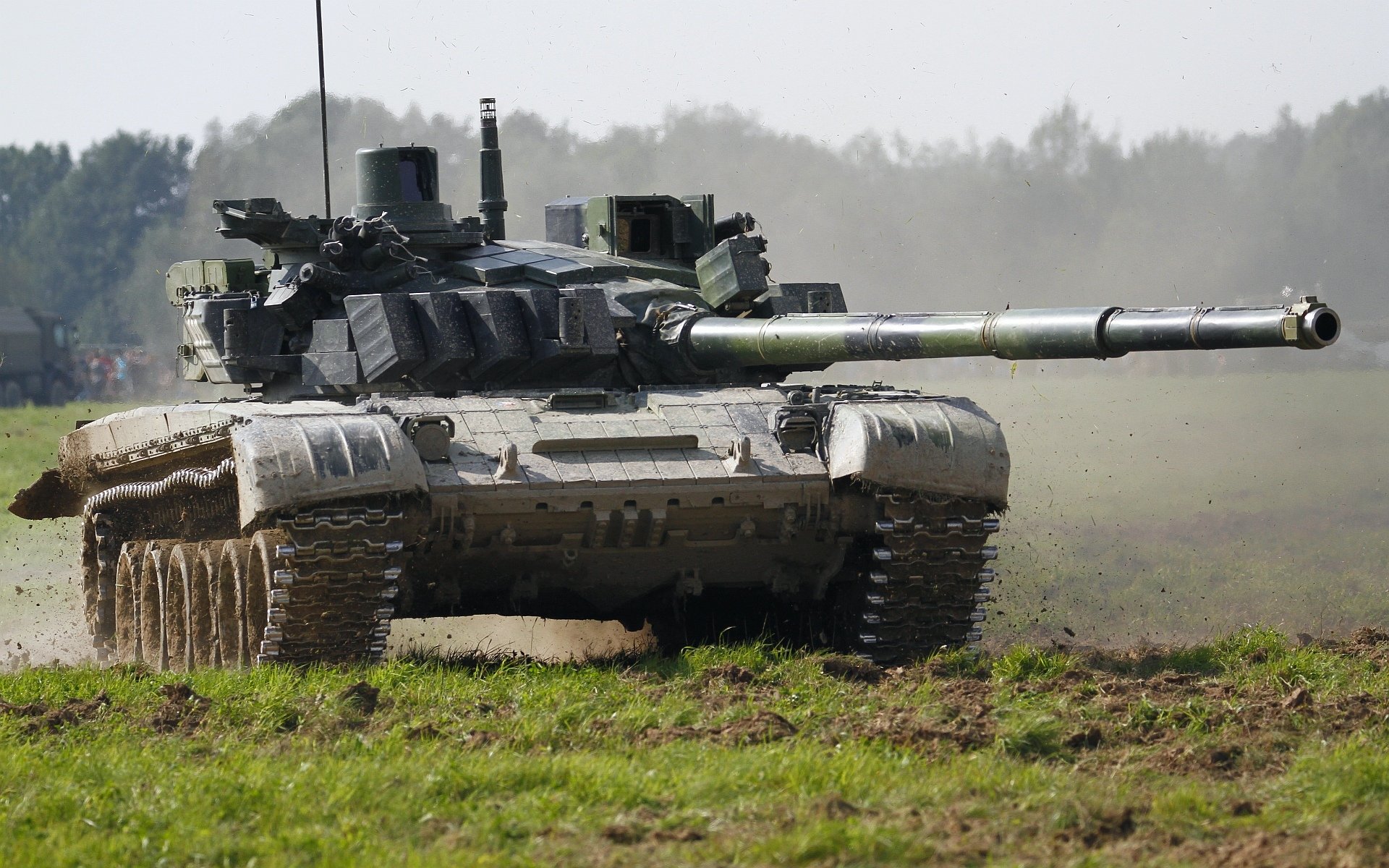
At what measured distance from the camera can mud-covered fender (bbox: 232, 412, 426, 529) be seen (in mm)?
9562

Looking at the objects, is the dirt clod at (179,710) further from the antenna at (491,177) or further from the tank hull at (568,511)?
the antenna at (491,177)

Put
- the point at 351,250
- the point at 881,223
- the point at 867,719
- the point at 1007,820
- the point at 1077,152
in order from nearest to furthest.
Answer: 1. the point at 1007,820
2. the point at 867,719
3. the point at 351,250
4. the point at 1077,152
5. the point at 881,223

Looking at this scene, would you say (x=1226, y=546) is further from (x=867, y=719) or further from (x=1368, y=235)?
(x=867, y=719)

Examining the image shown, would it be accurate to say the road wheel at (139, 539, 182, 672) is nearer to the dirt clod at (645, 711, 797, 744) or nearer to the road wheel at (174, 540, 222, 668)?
the road wheel at (174, 540, 222, 668)

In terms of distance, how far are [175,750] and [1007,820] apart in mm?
3504

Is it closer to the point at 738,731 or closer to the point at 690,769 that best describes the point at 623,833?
the point at 690,769

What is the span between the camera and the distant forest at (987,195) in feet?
77.8

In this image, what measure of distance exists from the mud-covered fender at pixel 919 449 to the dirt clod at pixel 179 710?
358 centimetres

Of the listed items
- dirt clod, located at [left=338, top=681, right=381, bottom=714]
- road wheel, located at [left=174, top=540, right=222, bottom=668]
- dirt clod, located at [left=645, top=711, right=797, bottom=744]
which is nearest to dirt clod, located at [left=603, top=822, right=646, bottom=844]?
dirt clod, located at [left=645, top=711, right=797, bottom=744]

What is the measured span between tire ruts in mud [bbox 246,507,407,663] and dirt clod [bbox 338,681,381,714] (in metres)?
0.90

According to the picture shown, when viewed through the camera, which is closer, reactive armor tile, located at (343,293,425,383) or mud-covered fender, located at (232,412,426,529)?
mud-covered fender, located at (232,412,426,529)

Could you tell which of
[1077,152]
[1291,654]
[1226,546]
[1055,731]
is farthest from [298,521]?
[1077,152]

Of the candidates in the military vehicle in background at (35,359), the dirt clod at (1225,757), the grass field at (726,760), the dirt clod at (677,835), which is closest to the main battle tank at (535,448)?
the grass field at (726,760)

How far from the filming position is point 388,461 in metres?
9.74
